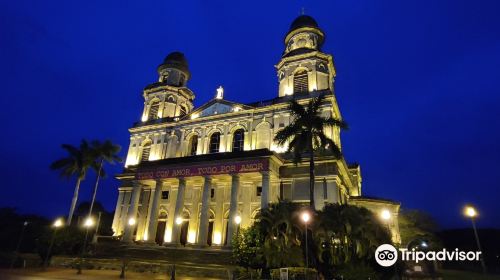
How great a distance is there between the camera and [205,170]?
26.1 metres

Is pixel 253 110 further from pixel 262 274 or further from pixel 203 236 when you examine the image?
pixel 262 274

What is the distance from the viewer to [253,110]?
1227 inches

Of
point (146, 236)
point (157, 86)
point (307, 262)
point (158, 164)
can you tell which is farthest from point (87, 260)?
point (157, 86)

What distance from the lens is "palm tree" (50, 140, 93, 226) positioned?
31688 mm

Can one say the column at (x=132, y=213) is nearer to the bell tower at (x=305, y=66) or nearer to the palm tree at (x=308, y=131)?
the palm tree at (x=308, y=131)

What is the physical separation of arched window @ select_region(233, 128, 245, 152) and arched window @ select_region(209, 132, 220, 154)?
1884 mm

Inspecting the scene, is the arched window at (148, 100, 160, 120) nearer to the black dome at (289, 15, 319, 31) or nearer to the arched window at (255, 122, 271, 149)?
the arched window at (255, 122, 271, 149)

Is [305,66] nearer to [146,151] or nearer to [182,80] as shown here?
[182,80]

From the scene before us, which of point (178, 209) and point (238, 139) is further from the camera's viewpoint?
point (238, 139)

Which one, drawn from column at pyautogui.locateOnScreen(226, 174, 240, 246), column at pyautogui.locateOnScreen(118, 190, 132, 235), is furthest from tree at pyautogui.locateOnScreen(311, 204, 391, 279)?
column at pyautogui.locateOnScreen(118, 190, 132, 235)

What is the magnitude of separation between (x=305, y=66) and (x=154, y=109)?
19178 millimetres

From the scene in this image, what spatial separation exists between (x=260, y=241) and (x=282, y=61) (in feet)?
73.2

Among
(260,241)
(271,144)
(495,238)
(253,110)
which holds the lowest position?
(260,241)

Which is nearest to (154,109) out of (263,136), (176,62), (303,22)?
(176,62)
